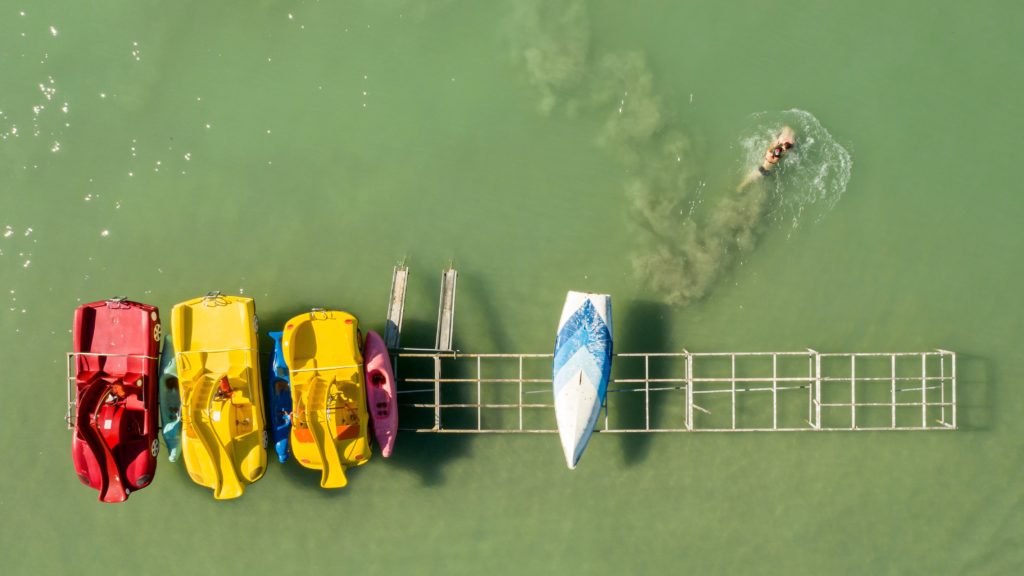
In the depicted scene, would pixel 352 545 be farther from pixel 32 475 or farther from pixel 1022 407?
pixel 1022 407

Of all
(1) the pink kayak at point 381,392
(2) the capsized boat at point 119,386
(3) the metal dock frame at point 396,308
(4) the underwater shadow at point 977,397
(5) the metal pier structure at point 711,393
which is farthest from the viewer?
(4) the underwater shadow at point 977,397

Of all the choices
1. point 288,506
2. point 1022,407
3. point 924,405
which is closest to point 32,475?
point 288,506

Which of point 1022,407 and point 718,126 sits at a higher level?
point 718,126

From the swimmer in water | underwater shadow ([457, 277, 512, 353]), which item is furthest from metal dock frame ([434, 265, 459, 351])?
the swimmer in water

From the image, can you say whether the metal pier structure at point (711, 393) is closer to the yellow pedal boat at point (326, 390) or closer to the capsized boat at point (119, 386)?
the yellow pedal boat at point (326, 390)

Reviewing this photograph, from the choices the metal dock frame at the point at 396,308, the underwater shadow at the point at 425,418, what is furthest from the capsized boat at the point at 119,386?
the underwater shadow at the point at 425,418
